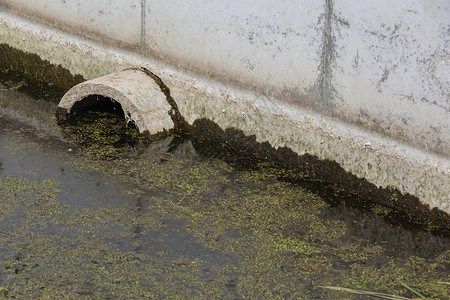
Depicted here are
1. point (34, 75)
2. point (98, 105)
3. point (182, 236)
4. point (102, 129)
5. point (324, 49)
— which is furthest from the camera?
point (34, 75)

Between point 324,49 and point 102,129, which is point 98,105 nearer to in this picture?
point 102,129

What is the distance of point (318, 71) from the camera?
3.31 meters

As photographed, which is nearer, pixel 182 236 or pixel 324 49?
pixel 182 236

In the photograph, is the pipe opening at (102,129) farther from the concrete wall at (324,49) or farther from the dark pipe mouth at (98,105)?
the concrete wall at (324,49)

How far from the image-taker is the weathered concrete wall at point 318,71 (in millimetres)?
2953

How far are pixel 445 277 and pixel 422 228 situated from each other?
1.31 ft

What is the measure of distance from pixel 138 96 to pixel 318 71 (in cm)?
106

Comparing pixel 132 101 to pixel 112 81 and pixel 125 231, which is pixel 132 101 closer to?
pixel 112 81

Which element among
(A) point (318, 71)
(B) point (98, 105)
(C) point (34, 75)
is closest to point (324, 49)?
(A) point (318, 71)

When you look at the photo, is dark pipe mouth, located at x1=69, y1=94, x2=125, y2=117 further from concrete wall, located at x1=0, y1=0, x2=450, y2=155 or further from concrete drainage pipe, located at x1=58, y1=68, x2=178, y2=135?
concrete wall, located at x1=0, y1=0, x2=450, y2=155

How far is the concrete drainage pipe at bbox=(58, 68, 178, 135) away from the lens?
148 inches

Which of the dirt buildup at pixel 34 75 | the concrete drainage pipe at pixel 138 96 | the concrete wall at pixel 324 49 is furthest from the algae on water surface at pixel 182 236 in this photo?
the dirt buildup at pixel 34 75

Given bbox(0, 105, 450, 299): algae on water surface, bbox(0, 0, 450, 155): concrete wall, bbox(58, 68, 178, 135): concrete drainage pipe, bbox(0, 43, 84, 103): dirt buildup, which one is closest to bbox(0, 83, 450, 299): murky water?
bbox(0, 105, 450, 299): algae on water surface

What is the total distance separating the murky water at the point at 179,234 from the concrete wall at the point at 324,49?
458mm
